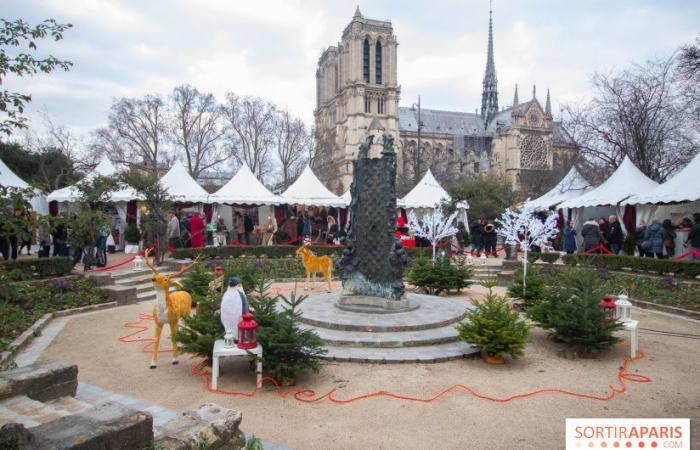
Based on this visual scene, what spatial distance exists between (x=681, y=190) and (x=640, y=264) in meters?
3.14

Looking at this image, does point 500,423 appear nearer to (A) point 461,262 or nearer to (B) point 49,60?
(B) point 49,60

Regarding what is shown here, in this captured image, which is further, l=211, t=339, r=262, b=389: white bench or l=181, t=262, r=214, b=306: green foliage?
l=181, t=262, r=214, b=306: green foliage

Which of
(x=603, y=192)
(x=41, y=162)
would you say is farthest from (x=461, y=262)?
(x=41, y=162)

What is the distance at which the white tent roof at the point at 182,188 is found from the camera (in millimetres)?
19234

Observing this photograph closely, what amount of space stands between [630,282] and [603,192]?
23.4ft

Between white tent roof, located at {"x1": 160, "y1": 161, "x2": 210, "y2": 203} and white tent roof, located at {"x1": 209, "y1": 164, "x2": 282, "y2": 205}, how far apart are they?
0.55 meters

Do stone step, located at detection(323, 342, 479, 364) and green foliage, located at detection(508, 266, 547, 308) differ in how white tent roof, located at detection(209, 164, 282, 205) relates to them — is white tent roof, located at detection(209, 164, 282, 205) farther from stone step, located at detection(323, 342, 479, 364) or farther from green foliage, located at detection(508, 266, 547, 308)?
stone step, located at detection(323, 342, 479, 364)

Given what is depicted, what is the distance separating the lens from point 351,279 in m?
9.09

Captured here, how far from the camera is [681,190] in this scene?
13844mm

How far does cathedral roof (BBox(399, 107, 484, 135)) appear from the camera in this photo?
77438 mm

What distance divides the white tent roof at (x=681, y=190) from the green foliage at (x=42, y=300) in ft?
54.9

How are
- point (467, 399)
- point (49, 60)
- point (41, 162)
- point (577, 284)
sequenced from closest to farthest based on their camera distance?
point (49, 60) < point (467, 399) < point (577, 284) < point (41, 162)

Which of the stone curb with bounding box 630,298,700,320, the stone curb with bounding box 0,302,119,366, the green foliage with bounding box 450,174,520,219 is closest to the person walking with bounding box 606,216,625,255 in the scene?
the stone curb with bounding box 630,298,700,320

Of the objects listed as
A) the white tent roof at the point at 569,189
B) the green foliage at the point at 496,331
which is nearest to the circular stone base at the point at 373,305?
the green foliage at the point at 496,331
